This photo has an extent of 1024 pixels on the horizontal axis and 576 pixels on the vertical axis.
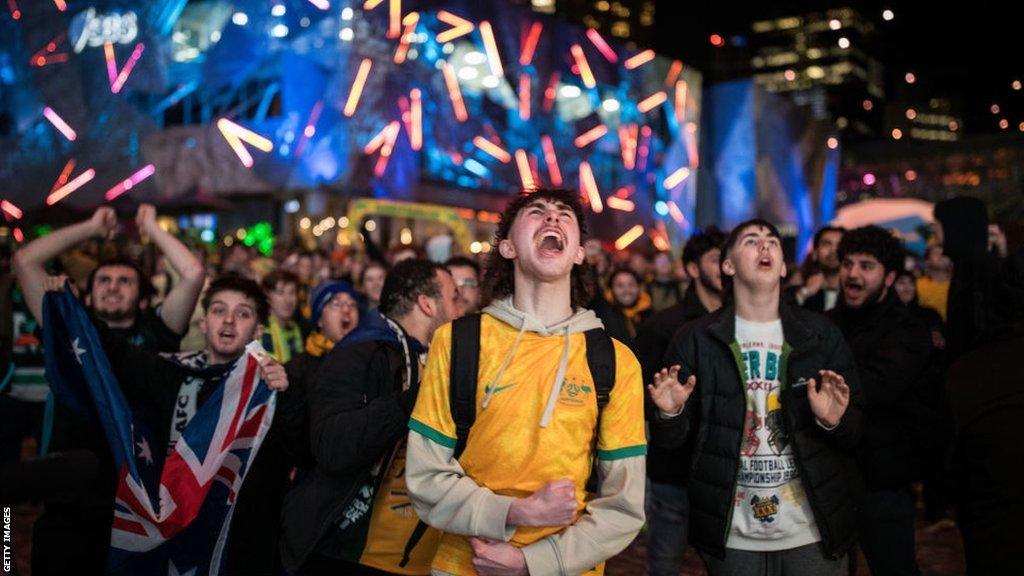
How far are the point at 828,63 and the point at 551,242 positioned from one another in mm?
121630

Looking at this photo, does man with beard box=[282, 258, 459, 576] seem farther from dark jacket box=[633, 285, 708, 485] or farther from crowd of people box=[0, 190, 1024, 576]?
dark jacket box=[633, 285, 708, 485]

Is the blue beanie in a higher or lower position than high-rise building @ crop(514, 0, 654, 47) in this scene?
lower

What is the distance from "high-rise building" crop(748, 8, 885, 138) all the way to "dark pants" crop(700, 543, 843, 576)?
106740 millimetres

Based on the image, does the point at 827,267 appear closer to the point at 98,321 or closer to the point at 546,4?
the point at 98,321

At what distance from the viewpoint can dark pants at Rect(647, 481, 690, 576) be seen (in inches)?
173

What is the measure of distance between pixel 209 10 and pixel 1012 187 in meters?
28.2

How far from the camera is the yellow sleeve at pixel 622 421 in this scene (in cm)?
260

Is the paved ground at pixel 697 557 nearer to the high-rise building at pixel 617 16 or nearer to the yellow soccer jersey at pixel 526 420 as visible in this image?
the yellow soccer jersey at pixel 526 420

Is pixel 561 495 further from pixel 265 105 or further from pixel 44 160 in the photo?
pixel 44 160

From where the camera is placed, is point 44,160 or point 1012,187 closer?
point 44,160

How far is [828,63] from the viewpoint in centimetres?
11331

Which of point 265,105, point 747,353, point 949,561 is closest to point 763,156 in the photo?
point 265,105

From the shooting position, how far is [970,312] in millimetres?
3762
